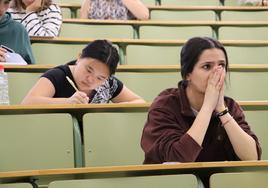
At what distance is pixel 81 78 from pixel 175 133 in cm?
49

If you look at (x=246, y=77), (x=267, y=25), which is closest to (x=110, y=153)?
(x=246, y=77)

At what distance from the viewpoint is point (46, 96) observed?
1993mm

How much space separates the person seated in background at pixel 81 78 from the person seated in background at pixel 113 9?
107 centimetres

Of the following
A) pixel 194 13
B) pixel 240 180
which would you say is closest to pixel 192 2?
pixel 194 13

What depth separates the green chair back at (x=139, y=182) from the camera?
49.7 inches

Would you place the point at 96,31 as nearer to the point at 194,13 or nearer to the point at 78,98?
the point at 194,13

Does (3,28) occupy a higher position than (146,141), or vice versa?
(3,28)

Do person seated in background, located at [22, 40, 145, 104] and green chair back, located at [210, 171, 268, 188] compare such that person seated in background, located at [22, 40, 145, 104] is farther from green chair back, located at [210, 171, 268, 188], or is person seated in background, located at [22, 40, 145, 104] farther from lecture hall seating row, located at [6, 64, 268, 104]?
green chair back, located at [210, 171, 268, 188]

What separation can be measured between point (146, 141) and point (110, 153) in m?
0.18

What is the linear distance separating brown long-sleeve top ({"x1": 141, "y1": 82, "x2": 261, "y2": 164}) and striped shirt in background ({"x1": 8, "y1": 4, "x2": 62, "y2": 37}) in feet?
3.28

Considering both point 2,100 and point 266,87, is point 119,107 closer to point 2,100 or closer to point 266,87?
point 2,100

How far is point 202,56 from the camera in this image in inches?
67.6

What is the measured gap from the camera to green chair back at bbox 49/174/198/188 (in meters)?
1.26

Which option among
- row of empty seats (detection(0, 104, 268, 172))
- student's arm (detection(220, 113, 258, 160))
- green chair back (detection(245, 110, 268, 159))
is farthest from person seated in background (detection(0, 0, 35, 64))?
student's arm (detection(220, 113, 258, 160))
